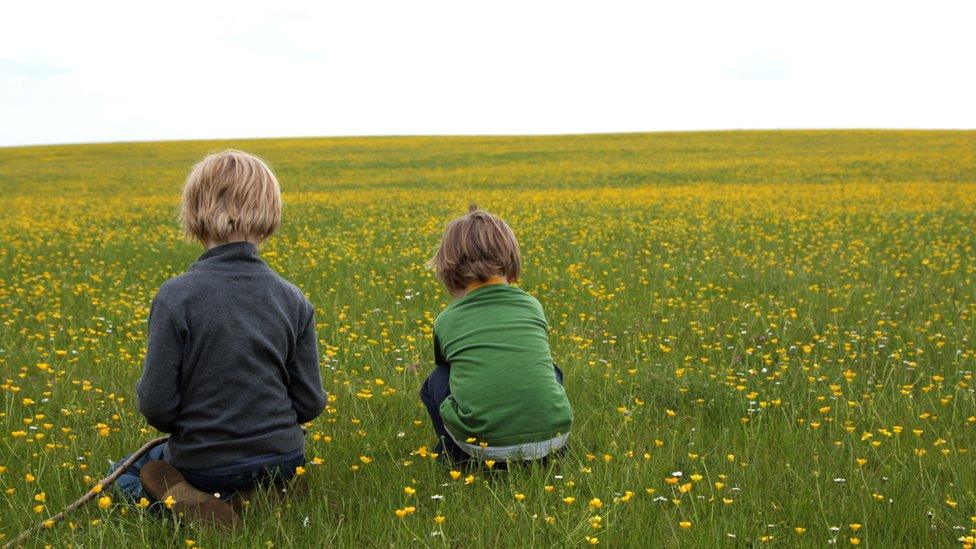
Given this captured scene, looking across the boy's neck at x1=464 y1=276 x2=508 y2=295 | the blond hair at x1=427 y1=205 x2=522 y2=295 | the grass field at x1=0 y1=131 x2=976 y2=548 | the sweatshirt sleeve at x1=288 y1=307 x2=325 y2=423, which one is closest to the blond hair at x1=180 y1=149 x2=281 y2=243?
the sweatshirt sleeve at x1=288 y1=307 x2=325 y2=423

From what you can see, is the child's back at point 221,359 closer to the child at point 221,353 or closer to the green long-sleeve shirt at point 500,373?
the child at point 221,353

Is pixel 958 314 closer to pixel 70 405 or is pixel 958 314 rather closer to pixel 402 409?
pixel 402 409

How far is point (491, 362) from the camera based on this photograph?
10.6 ft

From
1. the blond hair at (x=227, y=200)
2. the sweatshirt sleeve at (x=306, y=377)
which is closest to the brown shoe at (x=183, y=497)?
the sweatshirt sleeve at (x=306, y=377)

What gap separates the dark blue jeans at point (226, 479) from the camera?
2.97m

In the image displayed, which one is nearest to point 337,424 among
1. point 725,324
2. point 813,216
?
point 725,324

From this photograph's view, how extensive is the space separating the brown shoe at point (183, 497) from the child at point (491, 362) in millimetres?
885

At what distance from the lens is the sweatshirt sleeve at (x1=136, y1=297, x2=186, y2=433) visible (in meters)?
2.81

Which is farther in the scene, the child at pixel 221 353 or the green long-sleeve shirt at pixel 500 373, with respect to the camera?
the green long-sleeve shirt at pixel 500 373

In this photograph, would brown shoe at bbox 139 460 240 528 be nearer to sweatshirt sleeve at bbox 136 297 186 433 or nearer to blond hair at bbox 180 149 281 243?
sweatshirt sleeve at bbox 136 297 186 433

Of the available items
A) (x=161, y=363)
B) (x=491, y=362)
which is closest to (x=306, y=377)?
(x=161, y=363)

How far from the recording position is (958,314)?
6.57 meters

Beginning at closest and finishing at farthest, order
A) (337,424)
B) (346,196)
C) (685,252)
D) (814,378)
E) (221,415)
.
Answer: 1. (221,415)
2. (337,424)
3. (814,378)
4. (685,252)
5. (346,196)

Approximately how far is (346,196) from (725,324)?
14.2 metres
